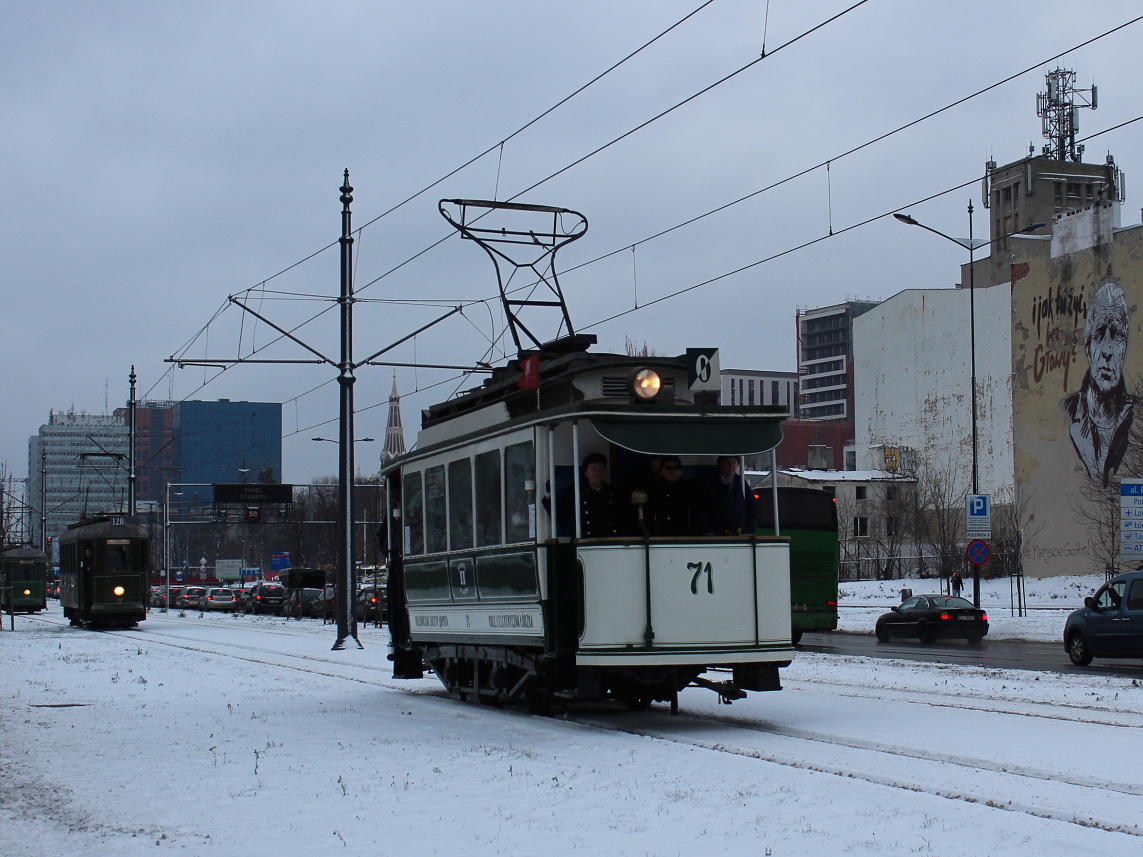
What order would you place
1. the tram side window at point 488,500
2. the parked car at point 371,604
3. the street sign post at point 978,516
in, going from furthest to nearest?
the parked car at point 371,604, the street sign post at point 978,516, the tram side window at point 488,500

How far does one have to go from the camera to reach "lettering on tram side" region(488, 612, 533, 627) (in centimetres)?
1300

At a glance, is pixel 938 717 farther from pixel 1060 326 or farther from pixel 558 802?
pixel 1060 326

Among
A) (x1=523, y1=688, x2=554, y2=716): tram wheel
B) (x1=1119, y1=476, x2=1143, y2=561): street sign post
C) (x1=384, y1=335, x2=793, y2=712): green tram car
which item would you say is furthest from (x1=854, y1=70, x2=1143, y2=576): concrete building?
(x1=523, y1=688, x2=554, y2=716): tram wheel

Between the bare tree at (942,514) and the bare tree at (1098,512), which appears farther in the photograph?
the bare tree at (942,514)

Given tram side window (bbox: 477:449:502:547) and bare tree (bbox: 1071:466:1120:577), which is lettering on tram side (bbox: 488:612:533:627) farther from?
bare tree (bbox: 1071:466:1120:577)

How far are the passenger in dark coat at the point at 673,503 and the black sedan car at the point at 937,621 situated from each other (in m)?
20.2

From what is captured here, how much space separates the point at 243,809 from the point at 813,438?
450 feet

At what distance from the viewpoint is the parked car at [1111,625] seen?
69.3 feet

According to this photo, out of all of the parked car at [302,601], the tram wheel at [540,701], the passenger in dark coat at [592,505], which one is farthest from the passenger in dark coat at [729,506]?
the parked car at [302,601]

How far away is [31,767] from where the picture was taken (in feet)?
35.6

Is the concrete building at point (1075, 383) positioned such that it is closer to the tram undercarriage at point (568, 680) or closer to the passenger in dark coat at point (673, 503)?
the tram undercarriage at point (568, 680)

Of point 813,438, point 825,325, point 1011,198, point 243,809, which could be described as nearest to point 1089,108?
point 1011,198

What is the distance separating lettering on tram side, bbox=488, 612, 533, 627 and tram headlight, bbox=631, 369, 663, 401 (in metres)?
2.31

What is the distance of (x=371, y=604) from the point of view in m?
48.6
